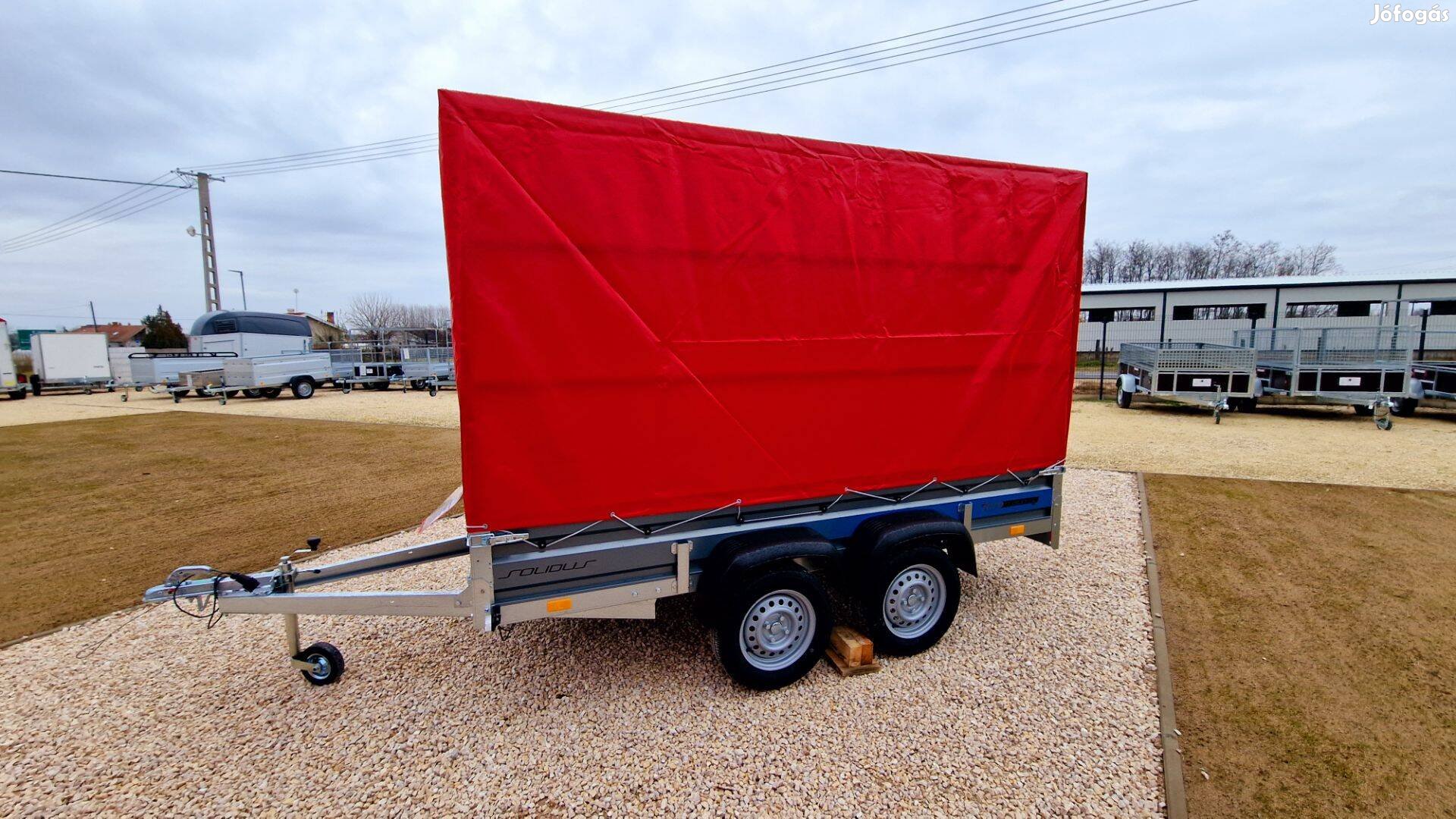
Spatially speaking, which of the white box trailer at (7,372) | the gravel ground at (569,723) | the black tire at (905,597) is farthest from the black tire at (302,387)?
the black tire at (905,597)

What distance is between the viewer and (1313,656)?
3766 mm

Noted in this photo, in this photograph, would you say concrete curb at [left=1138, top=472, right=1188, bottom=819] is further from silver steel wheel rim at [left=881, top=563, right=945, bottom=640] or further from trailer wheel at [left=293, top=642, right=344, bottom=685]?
trailer wheel at [left=293, top=642, right=344, bottom=685]

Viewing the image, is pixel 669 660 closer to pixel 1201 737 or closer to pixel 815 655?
pixel 815 655

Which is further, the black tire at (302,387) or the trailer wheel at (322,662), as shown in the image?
the black tire at (302,387)

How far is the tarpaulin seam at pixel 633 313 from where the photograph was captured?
106 inches

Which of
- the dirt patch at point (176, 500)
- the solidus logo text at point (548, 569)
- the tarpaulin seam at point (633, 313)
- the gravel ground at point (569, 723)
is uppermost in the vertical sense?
the tarpaulin seam at point (633, 313)

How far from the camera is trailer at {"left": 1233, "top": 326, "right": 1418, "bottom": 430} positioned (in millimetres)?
12328

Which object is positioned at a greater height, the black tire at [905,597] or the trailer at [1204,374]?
the trailer at [1204,374]

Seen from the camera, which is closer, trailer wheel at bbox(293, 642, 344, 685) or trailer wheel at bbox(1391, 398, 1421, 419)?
trailer wheel at bbox(293, 642, 344, 685)

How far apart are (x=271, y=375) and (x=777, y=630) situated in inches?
965

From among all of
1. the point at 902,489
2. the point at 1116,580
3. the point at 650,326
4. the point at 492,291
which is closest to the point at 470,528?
the point at 492,291

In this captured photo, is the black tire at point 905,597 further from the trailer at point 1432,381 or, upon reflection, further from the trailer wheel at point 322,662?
the trailer at point 1432,381

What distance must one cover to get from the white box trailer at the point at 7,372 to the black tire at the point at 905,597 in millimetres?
34204

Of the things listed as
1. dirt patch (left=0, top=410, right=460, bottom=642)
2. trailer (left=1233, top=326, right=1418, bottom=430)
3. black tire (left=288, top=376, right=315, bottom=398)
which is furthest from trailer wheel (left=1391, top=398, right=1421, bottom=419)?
black tire (left=288, top=376, right=315, bottom=398)
